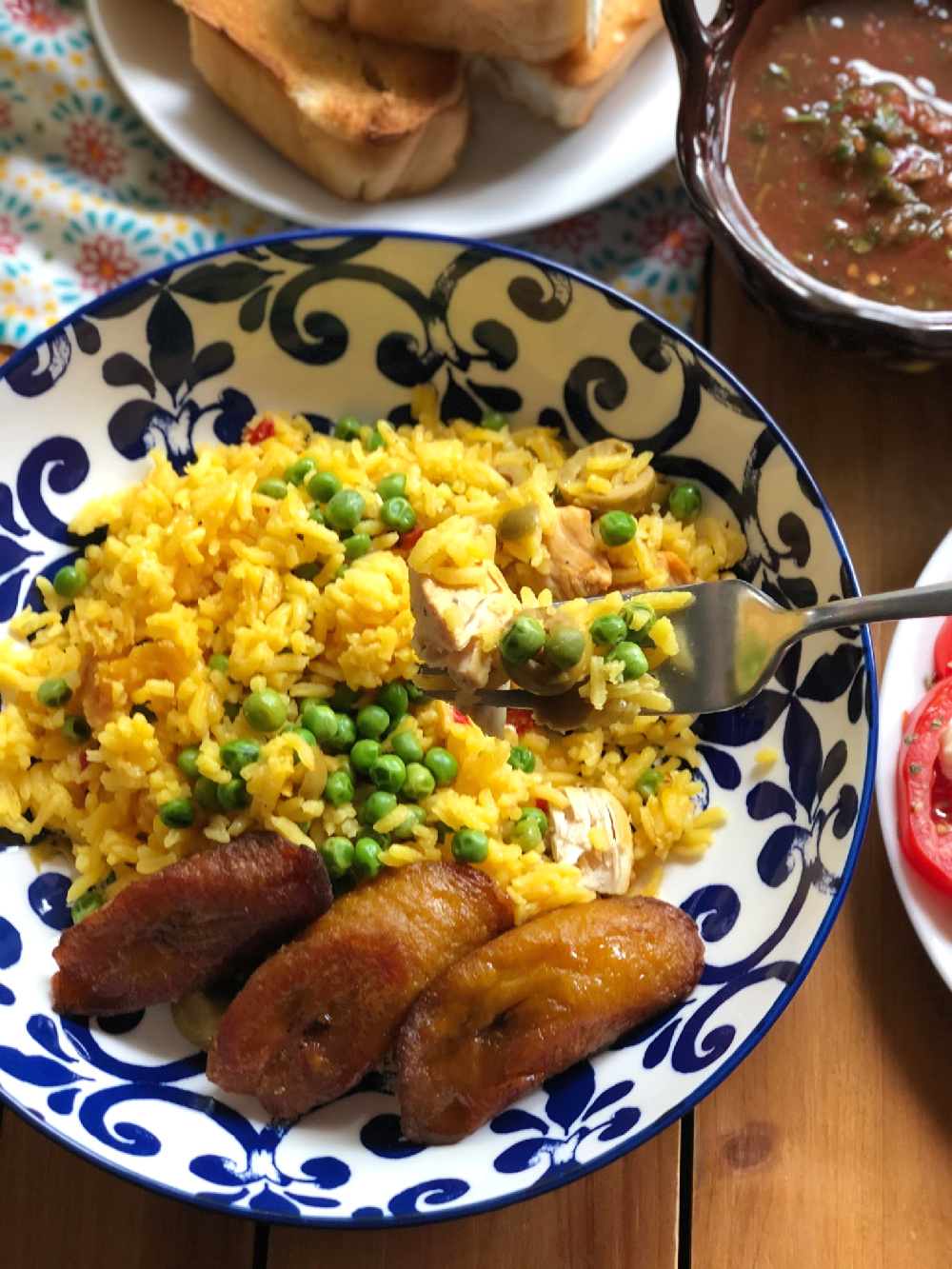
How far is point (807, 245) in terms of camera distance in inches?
108

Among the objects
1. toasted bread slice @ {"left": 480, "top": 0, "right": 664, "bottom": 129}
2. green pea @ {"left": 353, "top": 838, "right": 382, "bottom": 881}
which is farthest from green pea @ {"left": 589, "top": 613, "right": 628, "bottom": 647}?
toasted bread slice @ {"left": 480, "top": 0, "right": 664, "bottom": 129}

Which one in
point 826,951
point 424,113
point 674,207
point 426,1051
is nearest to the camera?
point 426,1051

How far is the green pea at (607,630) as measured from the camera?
6.92 feet

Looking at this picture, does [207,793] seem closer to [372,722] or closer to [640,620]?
[372,722]

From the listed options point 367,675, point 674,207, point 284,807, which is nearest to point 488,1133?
point 284,807

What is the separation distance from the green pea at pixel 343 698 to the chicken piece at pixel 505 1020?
2.11 ft

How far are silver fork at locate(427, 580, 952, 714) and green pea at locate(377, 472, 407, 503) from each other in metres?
0.55

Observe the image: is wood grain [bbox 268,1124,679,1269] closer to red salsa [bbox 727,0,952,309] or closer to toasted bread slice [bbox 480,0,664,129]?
red salsa [bbox 727,0,952,309]

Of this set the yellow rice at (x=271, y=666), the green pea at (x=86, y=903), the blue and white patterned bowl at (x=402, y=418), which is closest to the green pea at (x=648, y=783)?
the yellow rice at (x=271, y=666)

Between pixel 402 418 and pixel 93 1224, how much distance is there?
210 centimetres

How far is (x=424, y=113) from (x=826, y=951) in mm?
2383

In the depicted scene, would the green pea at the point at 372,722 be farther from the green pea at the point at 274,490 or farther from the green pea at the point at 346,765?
the green pea at the point at 274,490

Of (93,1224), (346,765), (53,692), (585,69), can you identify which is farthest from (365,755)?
(585,69)

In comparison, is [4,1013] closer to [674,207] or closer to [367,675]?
[367,675]
